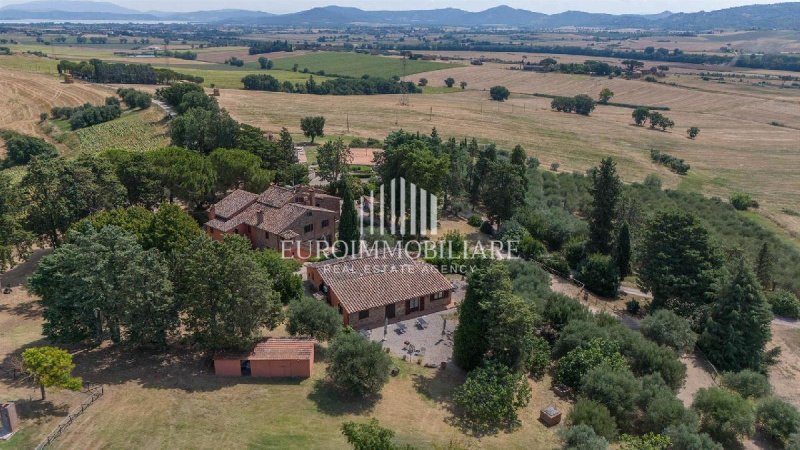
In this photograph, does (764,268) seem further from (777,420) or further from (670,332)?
(777,420)

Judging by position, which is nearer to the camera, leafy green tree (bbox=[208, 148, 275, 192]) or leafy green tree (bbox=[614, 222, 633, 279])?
leafy green tree (bbox=[614, 222, 633, 279])

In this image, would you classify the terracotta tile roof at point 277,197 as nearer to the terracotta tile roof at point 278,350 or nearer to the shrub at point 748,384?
the terracotta tile roof at point 278,350

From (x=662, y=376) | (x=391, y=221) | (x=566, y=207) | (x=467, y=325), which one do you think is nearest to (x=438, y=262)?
(x=391, y=221)

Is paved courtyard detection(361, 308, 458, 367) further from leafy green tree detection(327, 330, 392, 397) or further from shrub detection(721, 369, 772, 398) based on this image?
shrub detection(721, 369, 772, 398)

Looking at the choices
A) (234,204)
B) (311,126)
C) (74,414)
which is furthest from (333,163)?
(74,414)

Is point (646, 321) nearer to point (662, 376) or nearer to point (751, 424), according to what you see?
point (662, 376)

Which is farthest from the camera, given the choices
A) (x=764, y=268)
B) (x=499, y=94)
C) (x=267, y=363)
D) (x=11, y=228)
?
(x=499, y=94)

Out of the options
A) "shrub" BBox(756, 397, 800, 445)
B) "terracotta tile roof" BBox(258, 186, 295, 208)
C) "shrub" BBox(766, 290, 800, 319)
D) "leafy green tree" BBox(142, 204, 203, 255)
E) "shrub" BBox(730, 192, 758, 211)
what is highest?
"leafy green tree" BBox(142, 204, 203, 255)

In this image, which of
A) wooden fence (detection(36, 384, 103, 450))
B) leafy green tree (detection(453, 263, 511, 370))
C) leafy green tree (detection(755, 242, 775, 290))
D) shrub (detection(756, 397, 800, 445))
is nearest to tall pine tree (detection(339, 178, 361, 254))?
leafy green tree (detection(453, 263, 511, 370))
